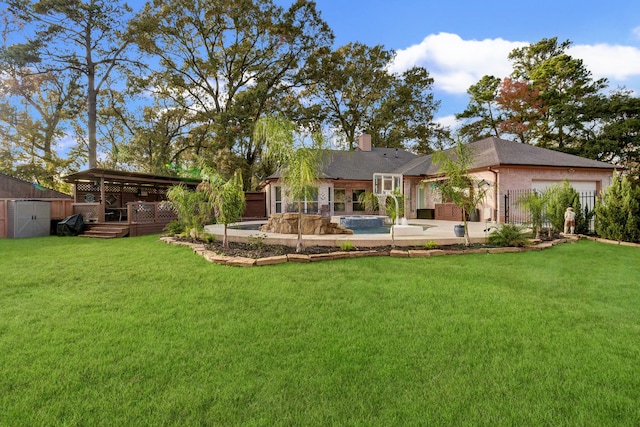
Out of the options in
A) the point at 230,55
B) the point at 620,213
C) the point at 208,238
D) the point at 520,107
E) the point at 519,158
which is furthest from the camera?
the point at 520,107

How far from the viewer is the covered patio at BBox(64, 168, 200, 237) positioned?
43.6 ft

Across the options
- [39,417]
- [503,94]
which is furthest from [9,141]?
[503,94]

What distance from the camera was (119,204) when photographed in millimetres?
18141

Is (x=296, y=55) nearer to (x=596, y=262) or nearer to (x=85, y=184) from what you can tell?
(x=85, y=184)

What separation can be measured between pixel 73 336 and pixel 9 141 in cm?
3142

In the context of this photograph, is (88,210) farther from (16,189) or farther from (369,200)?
(369,200)

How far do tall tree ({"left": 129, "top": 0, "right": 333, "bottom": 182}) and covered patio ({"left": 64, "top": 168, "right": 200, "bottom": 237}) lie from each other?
19.7 ft

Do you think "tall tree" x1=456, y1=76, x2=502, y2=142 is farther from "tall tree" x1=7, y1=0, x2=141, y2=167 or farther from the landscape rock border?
"tall tree" x1=7, y1=0, x2=141, y2=167

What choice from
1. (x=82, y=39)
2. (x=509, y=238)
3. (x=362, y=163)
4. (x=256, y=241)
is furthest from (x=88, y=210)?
(x=509, y=238)

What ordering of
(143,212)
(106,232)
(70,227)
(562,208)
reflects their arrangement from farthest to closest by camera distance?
(143,212) → (70,227) → (106,232) → (562,208)

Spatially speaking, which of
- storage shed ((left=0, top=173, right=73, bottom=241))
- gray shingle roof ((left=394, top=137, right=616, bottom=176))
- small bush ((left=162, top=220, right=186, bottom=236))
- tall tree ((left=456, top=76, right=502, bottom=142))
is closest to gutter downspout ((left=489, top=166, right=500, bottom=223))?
gray shingle roof ((left=394, top=137, right=616, bottom=176))

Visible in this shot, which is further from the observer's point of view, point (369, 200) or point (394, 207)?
point (369, 200)

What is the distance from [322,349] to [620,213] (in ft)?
34.6

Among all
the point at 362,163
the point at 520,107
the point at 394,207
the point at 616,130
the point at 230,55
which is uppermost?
the point at 230,55
